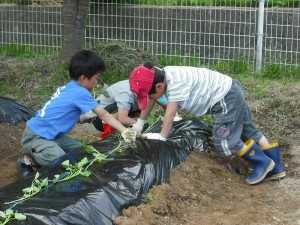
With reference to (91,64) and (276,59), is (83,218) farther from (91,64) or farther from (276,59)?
(276,59)

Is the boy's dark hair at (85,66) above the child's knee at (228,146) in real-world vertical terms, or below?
above

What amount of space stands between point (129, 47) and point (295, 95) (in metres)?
2.31

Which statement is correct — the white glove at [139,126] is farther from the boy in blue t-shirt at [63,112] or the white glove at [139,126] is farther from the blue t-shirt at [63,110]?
Answer: the blue t-shirt at [63,110]

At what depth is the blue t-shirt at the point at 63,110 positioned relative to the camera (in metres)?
5.03

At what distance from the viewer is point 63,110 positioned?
16.8ft

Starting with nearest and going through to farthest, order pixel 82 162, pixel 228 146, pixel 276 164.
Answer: pixel 82 162 → pixel 228 146 → pixel 276 164

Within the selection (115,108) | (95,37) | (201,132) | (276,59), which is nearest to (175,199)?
(201,132)

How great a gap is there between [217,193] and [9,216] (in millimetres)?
1849

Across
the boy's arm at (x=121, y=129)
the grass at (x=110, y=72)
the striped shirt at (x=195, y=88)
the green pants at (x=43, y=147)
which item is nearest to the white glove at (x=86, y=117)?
the grass at (x=110, y=72)

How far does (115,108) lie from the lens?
21.0 feet

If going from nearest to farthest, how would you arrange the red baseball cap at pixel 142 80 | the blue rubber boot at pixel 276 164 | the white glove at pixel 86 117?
the red baseball cap at pixel 142 80, the blue rubber boot at pixel 276 164, the white glove at pixel 86 117

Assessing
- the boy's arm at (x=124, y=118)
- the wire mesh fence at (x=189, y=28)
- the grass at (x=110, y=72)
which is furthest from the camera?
the wire mesh fence at (x=189, y=28)

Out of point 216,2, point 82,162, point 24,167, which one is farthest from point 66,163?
point 216,2

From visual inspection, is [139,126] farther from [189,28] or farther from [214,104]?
[189,28]
